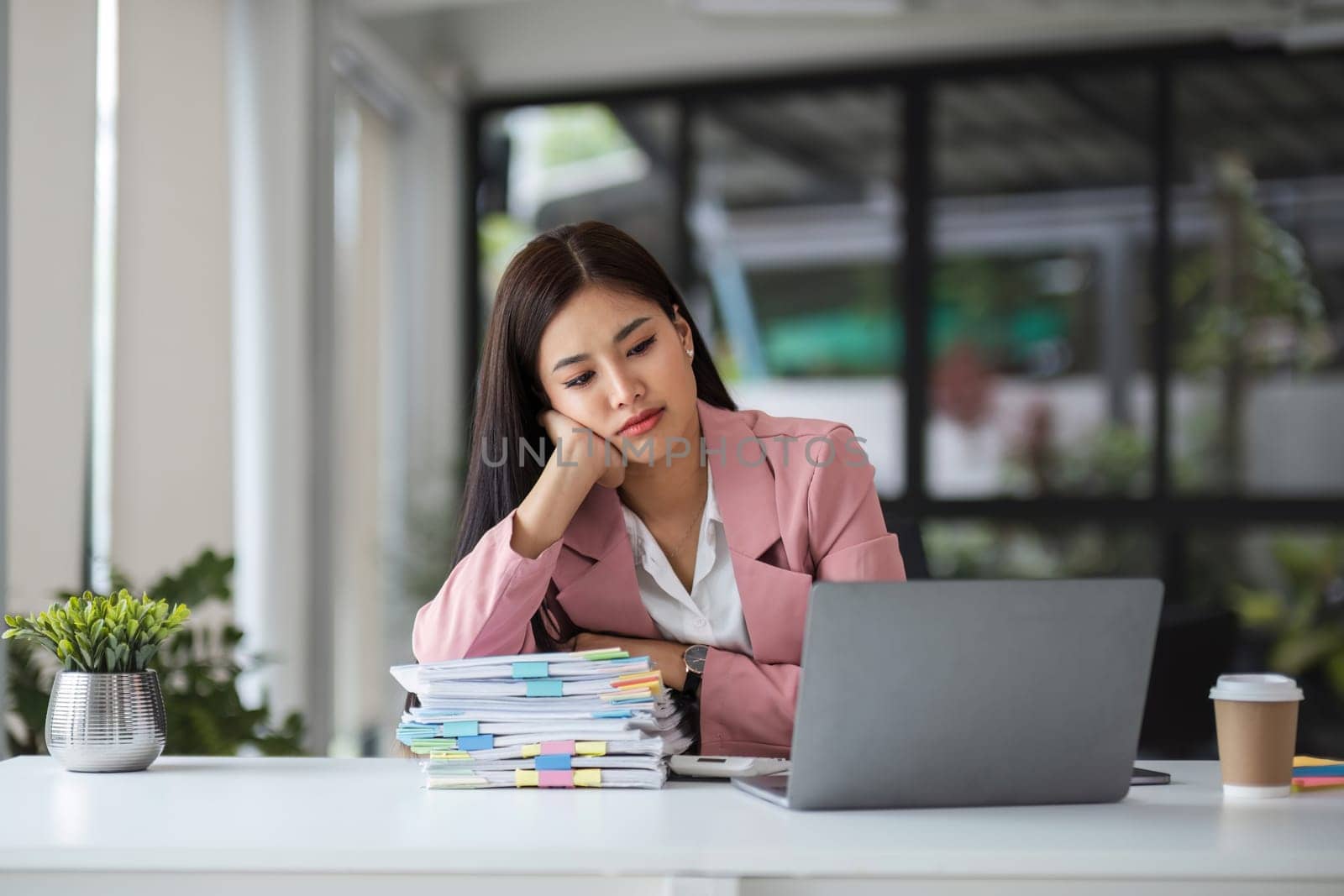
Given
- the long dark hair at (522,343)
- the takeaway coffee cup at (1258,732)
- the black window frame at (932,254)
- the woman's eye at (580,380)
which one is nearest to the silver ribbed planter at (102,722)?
the long dark hair at (522,343)

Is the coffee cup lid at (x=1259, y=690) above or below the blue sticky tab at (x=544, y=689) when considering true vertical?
above

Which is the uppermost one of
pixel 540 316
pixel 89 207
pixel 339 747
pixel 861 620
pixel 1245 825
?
pixel 89 207

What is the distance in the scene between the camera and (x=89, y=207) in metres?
3.13

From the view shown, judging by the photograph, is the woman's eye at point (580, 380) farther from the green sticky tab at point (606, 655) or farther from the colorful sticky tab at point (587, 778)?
the colorful sticky tab at point (587, 778)

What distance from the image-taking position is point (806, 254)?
577cm

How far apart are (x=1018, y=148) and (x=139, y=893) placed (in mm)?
5018

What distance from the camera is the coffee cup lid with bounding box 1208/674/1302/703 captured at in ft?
4.66

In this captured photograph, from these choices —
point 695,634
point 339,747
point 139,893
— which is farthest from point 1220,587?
point 139,893

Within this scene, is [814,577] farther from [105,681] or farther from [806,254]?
[806,254]

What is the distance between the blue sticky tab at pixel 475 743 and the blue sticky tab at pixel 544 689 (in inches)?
2.6

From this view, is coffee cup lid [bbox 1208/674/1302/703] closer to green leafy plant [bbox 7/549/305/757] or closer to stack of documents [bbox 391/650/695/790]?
stack of documents [bbox 391/650/695/790]

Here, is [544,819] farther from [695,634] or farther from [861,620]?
[695,634]

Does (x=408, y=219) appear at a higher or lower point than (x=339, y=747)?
higher

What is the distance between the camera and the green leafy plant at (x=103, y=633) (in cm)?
164
